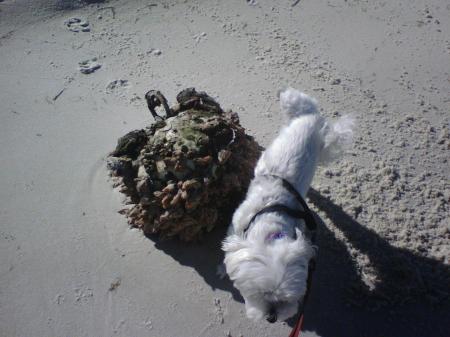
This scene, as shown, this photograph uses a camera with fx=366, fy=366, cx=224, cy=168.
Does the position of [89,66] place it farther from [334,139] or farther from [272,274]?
[272,274]

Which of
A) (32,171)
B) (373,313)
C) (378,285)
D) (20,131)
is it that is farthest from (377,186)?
(20,131)

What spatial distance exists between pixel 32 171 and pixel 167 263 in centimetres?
209

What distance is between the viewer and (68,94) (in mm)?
5141

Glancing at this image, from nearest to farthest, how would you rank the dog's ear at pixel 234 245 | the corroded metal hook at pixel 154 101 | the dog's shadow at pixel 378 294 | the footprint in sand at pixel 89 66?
the dog's ear at pixel 234 245, the dog's shadow at pixel 378 294, the corroded metal hook at pixel 154 101, the footprint in sand at pixel 89 66

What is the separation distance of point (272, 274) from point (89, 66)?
4440mm

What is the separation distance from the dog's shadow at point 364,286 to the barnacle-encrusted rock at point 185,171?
1.17 ft

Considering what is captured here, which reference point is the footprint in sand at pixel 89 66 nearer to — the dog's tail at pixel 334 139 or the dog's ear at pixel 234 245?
the dog's tail at pixel 334 139

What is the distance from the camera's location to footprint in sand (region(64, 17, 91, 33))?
601 centimetres

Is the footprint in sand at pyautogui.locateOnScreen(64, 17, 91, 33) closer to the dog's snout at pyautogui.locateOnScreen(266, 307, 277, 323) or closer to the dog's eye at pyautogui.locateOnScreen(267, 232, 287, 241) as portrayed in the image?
the dog's eye at pyautogui.locateOnScreen(267, 232, 287, 241)

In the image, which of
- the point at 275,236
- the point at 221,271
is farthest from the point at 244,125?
the point at 275,236

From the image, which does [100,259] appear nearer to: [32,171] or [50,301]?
[50,301]

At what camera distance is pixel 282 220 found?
2883mm

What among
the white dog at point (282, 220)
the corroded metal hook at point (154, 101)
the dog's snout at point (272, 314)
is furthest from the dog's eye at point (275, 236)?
the corroded metal hook at point (154, 101)

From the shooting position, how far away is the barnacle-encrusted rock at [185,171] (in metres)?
3.35
